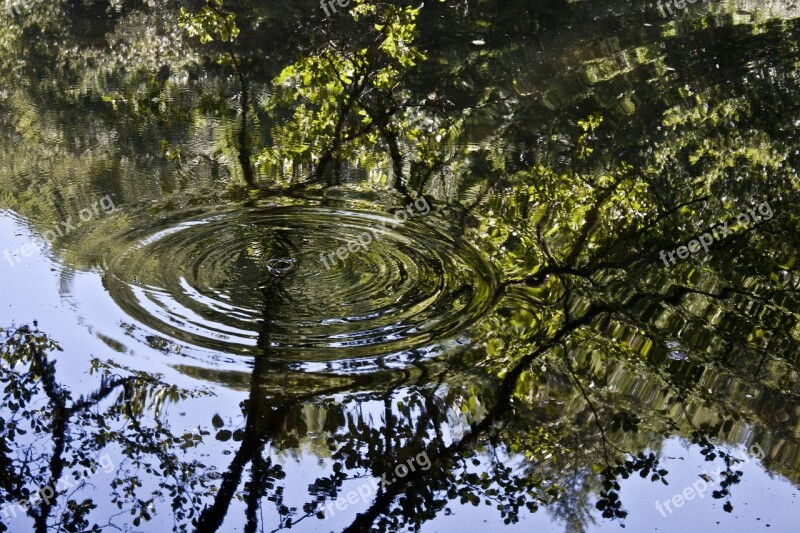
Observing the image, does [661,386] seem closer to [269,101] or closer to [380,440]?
[380,440]

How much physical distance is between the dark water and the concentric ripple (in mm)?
17

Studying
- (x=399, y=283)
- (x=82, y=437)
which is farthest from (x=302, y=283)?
(x=82, y=437)

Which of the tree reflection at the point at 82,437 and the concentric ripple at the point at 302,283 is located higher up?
the concentric ripple at the point at 302,283

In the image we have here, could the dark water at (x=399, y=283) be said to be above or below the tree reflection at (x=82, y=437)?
above

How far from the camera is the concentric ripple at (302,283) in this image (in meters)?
3.67

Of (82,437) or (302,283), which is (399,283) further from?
(82,437)

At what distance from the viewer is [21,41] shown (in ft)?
27.9

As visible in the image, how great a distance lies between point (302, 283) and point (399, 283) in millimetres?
477

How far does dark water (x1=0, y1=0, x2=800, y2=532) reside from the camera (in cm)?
296

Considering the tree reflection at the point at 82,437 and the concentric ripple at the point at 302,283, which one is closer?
the tree reflection at the point at 82,437

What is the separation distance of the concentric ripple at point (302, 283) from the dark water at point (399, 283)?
0.02m

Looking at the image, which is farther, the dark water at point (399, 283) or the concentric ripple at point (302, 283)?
the concentric ripple at point (302, 283)

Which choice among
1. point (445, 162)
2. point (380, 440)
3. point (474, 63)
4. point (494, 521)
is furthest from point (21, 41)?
point (494, 521)

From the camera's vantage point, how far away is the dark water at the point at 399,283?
296 centimetres
